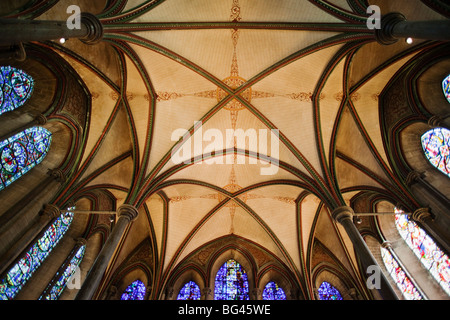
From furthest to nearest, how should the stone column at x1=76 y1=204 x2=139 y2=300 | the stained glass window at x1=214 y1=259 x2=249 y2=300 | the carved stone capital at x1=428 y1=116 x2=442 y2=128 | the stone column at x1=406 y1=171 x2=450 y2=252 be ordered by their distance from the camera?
the stained glass window at x1=214 y1=259 x2=249 y2=300 < the carved stone capital at x1=428 y1=116 x2=442 y2=128 < the stone column at x1=406 y1=171 x2=450 y2=252 < the stone column at x1=76 y1=204 x2=139 y2=300

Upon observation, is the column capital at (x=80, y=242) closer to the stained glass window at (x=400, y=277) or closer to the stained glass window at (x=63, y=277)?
the stained glass window at (x=63, y=277)

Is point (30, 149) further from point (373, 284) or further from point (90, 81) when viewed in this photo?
point (373, 284)

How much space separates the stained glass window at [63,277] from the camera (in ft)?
32.7

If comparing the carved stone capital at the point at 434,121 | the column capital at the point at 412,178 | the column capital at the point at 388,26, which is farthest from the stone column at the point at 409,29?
the column capital at the point at 412,178

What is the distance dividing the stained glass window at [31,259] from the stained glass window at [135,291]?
3842 mm

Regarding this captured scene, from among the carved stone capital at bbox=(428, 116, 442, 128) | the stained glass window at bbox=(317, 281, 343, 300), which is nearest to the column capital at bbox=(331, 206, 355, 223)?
the carved stone capital at bbox=(428, 116, 442, 128)

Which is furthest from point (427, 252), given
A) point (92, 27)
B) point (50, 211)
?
point (50, 211)

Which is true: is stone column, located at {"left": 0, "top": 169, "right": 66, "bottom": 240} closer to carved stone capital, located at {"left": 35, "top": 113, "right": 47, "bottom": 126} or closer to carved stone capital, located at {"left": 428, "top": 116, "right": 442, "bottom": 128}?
carved stone capital, located at {"left": 35, "top": 113, "right": 47, "bottom": 126}

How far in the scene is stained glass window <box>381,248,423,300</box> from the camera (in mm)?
10016

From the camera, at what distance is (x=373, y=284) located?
7.25 m

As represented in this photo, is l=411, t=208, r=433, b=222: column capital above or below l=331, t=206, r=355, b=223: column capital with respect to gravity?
below

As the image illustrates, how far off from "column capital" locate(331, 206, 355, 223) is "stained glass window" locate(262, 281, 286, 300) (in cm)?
562
